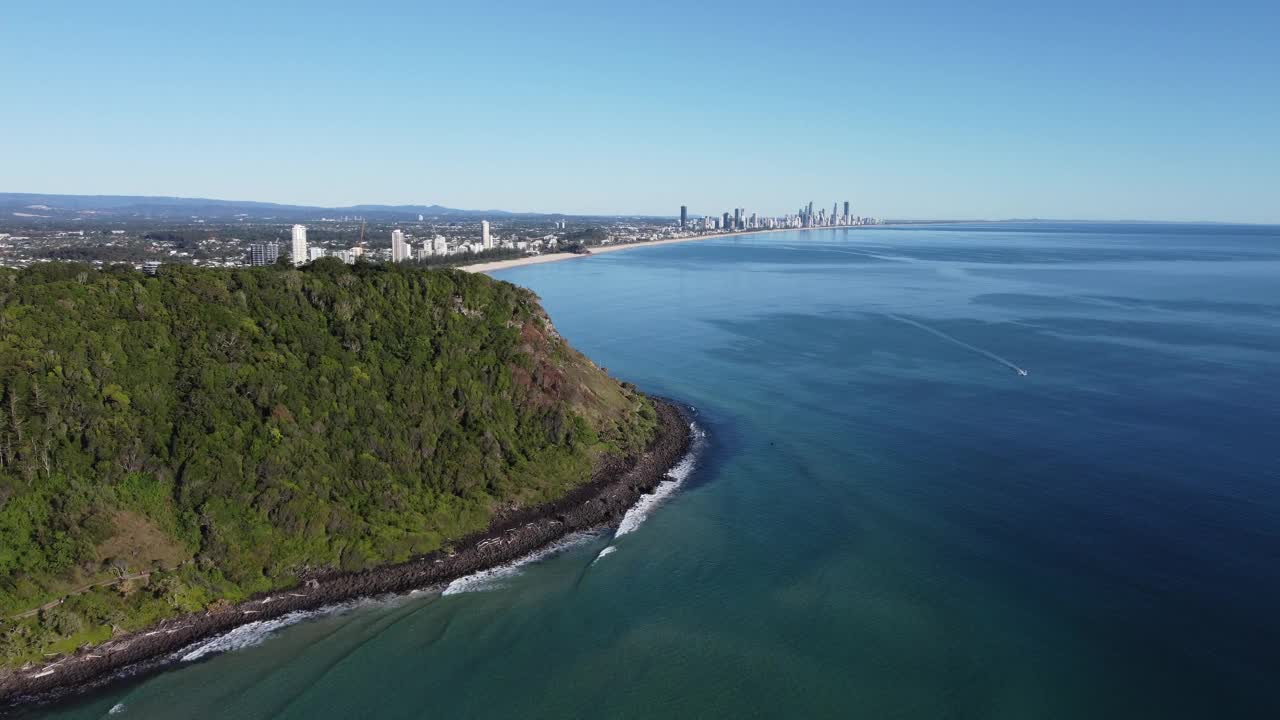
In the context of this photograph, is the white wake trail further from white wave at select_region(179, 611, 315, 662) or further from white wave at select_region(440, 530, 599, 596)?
white wave at select_region(179, 611, 315, 662)

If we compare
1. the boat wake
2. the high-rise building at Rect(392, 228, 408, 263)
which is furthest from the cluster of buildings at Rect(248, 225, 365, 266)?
the boat wake

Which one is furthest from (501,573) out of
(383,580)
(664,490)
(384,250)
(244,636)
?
(384,250)

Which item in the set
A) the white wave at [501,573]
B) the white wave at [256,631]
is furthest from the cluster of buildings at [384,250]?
the white wave at [256,631]

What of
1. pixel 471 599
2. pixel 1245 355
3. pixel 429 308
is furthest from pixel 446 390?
pixel 1245 355

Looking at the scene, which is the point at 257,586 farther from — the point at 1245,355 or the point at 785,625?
the point at 1245,355

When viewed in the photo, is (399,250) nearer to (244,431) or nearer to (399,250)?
(399,250)

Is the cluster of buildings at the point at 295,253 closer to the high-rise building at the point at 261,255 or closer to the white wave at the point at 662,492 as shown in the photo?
the high-rise building at the point at 261,255

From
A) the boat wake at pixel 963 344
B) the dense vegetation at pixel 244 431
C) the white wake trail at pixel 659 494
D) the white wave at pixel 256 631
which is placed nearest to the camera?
the white wave at pixel 256 631
